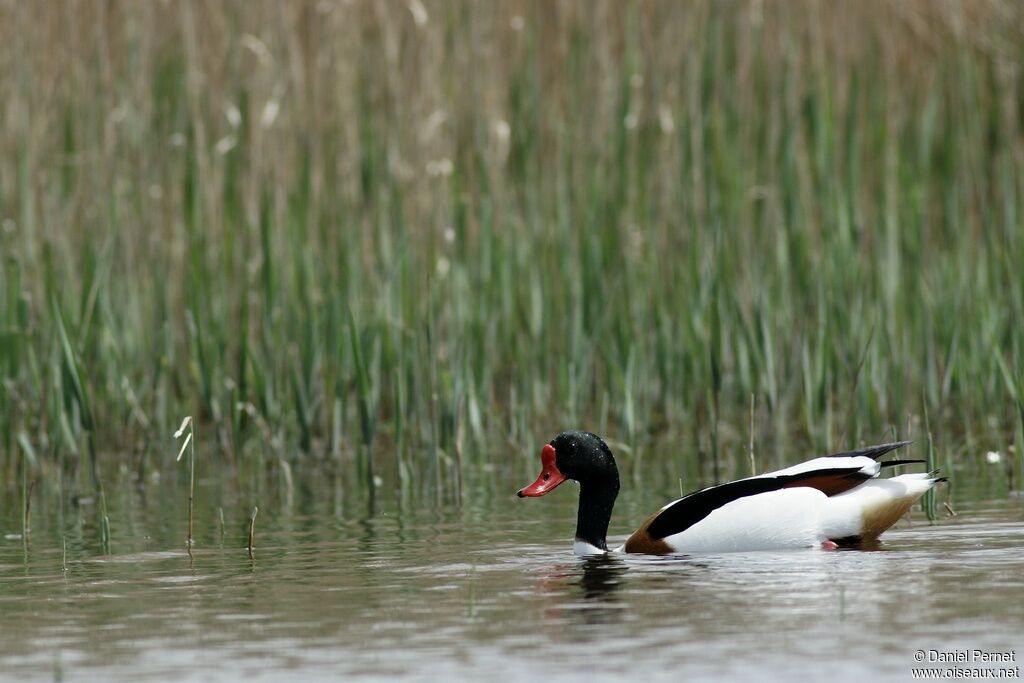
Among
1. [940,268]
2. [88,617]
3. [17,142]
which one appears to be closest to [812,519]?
[88,617]

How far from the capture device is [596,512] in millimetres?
7902

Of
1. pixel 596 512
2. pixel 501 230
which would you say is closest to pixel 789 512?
pixel 596 512

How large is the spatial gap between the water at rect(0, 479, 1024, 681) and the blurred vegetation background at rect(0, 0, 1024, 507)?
5.76 feet

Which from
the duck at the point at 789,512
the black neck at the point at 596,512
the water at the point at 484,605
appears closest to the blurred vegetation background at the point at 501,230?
the black neck at the point at 596,512

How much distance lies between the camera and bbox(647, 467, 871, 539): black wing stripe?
7.63 m

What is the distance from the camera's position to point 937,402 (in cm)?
1045

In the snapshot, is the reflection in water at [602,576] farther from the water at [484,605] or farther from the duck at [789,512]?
the duck at [789,512]

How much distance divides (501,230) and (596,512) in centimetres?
370

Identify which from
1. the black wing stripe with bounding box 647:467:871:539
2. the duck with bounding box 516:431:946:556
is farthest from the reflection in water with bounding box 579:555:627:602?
the black wing stripe with bounding box 647:467:871:539

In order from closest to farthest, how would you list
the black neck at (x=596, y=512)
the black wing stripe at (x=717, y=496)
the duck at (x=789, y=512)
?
the duck at (x=789, y=512)
the black wing stripe at (x=717, y=496)
the black neck at (x=596, y=512)

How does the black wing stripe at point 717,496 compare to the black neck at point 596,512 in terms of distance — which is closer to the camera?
the black wing stripe at point 717,496

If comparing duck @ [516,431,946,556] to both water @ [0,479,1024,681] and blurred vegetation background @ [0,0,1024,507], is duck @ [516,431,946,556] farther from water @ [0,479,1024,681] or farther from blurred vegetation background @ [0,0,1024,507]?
blurred vegetation background @ [0,0,1024,507]

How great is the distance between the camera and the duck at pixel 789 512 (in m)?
7.53

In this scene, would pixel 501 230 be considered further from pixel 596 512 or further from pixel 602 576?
pixel 602 576
